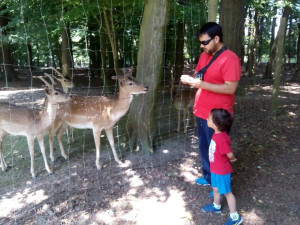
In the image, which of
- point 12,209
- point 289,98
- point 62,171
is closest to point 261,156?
point 62,171

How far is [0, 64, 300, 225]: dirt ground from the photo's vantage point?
3203mm

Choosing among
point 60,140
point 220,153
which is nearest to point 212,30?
point 220,153

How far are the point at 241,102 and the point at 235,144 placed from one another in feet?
10.2

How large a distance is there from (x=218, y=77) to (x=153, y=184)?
5.94 feet

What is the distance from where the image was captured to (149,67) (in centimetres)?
452

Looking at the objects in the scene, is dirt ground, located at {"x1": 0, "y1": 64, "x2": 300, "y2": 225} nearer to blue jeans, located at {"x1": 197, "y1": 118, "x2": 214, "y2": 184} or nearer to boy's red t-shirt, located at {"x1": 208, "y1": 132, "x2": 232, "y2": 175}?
blue jeans, located at {"x1": 197, "y1": 118, "x2": 214, "y2": 184}

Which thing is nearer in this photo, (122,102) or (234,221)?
(234,221)

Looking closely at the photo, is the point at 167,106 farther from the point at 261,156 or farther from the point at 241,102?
the point at 261,156

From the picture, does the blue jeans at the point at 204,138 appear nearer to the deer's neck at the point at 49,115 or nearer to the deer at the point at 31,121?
the deer at the point at 31,121

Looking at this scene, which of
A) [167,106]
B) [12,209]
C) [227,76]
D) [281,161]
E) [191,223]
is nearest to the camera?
[227,76]

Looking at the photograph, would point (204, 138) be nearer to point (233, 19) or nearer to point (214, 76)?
point (214, 76)

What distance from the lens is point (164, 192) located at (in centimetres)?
367

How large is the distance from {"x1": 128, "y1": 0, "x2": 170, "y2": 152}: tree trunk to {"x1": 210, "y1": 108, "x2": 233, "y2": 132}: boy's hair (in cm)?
189

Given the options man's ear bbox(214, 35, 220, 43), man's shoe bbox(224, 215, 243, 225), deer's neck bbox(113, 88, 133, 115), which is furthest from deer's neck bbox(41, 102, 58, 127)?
man's shoe bbox(224, 215, 243, 225)
